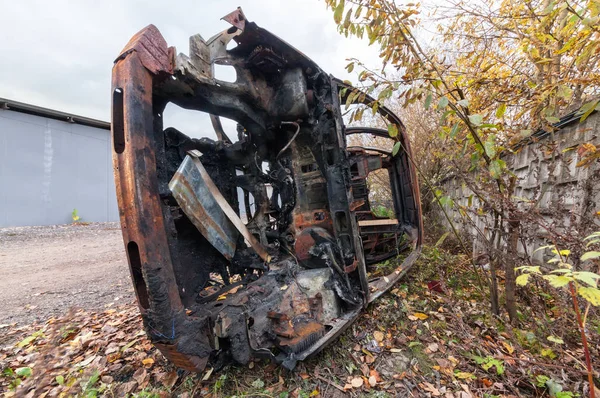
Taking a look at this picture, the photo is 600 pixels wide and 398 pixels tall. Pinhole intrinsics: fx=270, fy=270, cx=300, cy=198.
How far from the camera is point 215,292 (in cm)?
198

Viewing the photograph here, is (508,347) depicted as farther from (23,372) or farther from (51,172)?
(51,172)

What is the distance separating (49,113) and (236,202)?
47.1 feet

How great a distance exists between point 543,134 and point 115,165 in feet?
14.7

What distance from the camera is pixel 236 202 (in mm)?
2457

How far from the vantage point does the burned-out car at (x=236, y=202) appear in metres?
1.36

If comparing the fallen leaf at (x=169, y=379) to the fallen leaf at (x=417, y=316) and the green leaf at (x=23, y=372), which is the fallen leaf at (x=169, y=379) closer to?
the green leaf at (x=23, y=372)

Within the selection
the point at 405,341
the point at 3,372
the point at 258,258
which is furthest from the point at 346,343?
the point at 3,372

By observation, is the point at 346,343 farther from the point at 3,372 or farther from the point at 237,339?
the point at 3,372

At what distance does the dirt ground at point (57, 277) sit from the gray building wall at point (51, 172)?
4439 millimetres

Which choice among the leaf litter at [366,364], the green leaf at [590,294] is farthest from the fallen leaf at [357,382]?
the green leaf at [590,294]

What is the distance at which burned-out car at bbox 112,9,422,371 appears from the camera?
136 cm

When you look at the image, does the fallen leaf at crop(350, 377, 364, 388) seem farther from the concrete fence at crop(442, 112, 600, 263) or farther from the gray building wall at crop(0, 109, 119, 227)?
the gray building wall at crop(0, 109, 119, 227)

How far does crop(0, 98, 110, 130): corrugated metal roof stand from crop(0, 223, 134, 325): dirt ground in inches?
248

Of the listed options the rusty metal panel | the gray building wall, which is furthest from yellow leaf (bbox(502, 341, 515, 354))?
the gray building wall
